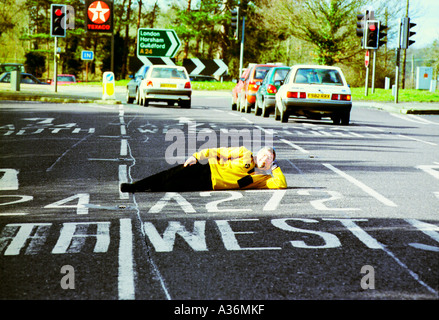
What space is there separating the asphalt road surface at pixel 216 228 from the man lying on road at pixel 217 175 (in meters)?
0.17

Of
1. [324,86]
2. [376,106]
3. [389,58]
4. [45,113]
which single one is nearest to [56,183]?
[324,86]

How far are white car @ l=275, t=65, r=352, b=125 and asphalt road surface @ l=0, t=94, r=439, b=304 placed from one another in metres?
6.04

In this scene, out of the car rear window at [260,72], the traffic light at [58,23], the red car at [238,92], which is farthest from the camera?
the traffic light at [58,23]

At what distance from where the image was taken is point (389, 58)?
64.9m

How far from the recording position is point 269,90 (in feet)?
77.3

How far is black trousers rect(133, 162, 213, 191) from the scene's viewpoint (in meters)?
9.28

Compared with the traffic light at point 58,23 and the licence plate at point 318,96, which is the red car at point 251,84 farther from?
the traffic light at point 58,23

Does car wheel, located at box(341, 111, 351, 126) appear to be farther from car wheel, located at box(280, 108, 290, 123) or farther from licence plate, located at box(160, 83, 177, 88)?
licence plate, located at box(160, 83, 177, 88)

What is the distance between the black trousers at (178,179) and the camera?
9.28 metres

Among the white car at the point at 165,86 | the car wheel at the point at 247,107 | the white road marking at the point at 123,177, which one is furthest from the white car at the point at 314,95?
the white road marking at the point at 123,177

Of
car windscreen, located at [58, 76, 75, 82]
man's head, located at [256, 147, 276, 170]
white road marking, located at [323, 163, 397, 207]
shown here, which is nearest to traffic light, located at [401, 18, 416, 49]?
white road marking, located at [323, 163, 397, 207]

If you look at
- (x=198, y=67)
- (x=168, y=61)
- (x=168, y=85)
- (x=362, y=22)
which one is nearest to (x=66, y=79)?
(x=198, y=67)
